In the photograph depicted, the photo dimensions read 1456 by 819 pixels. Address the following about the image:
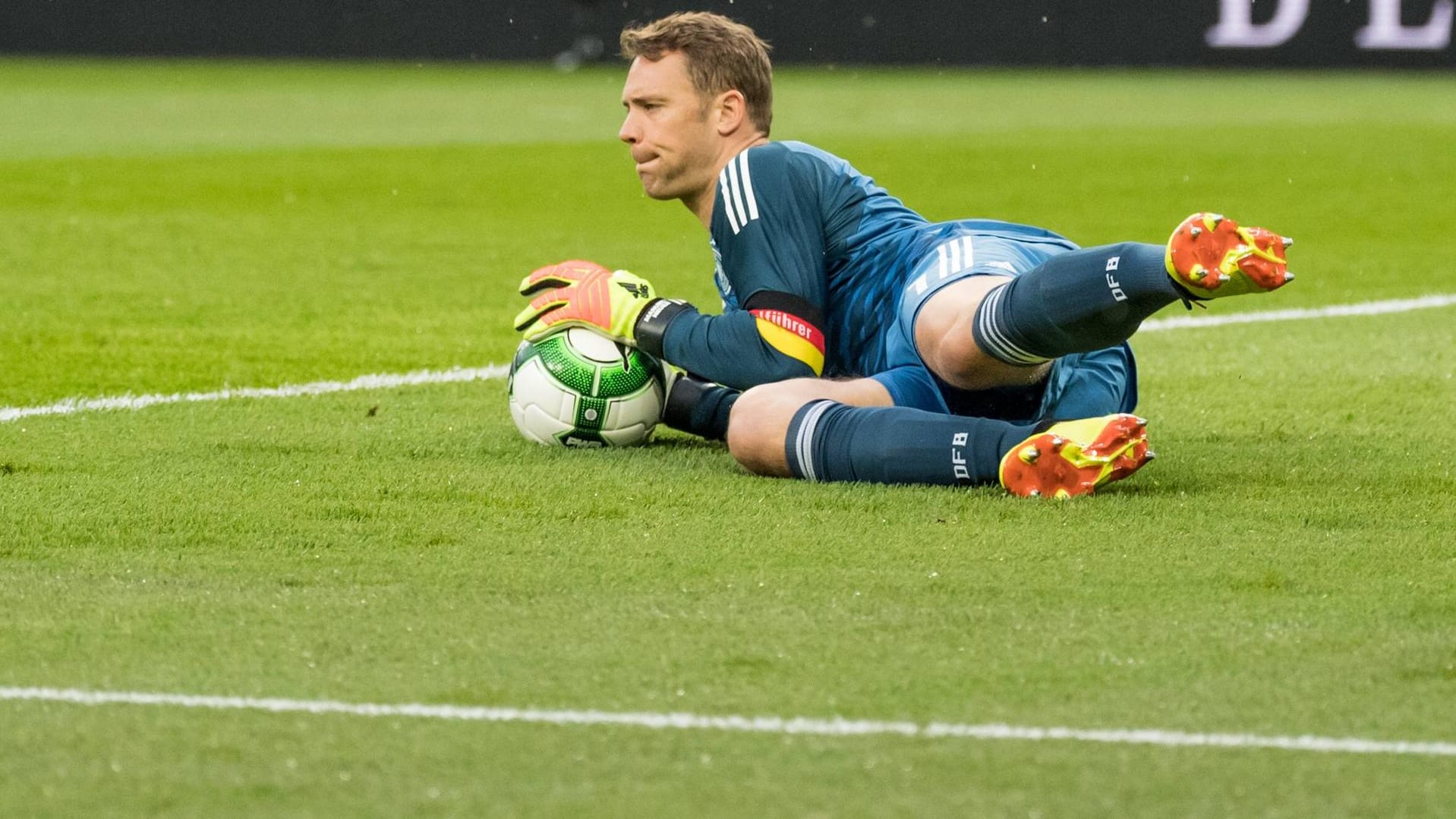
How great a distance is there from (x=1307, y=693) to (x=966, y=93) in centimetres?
2067

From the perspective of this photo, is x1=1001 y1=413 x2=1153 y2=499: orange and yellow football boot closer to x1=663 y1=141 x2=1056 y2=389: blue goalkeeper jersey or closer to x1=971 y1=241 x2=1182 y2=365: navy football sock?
x1=971 y1=241 x2=1182 y2=365: navy football sock

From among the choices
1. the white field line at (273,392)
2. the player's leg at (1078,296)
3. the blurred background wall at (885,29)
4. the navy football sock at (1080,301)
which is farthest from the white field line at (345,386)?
the blurred background wall at (885,29)

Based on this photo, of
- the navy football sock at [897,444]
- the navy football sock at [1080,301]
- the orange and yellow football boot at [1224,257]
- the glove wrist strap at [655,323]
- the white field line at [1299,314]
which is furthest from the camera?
the white field line at [1299,314]

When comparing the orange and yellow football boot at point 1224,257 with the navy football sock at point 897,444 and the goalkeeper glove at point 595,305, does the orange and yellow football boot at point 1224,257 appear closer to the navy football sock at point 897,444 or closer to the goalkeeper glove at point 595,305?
the navy football sock at point 897,444

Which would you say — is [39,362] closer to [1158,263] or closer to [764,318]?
[764,318]

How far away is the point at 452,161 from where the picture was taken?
49.5ft

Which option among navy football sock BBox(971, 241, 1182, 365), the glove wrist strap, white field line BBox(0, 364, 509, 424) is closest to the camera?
navy football sock BBox(971, 241, 1182, 365)

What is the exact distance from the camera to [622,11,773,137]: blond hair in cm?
493

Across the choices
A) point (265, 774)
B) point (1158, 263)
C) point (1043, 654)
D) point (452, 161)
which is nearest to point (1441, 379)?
point (1158, 263)

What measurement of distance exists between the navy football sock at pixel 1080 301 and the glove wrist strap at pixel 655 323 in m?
0.80

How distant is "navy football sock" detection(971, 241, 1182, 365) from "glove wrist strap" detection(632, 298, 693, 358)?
801mm

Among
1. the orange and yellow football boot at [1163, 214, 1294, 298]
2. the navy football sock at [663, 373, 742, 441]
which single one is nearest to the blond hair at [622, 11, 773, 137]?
the navy football sock at [663, 373, 742, 441]

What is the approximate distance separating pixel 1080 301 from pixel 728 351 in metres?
0.84

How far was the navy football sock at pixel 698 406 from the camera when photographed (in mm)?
5047
